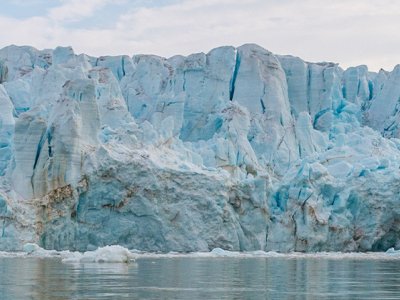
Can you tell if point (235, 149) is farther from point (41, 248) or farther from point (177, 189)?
point (41, 248)

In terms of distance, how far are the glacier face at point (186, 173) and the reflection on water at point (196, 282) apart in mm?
9028

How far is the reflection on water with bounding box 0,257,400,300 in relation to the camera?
1351cm

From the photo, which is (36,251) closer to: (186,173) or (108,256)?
(108,256)

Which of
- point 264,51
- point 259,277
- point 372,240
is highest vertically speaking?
point 264,51

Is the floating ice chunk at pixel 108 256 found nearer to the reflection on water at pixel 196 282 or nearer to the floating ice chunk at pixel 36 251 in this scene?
the reflection on water at pixel 196 282

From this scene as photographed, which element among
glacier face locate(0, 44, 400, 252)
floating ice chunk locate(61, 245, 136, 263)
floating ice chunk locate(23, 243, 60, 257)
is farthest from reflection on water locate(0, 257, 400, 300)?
glacier face locate(0, 44, 400, 252)

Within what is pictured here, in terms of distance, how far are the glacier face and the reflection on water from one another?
355 inches

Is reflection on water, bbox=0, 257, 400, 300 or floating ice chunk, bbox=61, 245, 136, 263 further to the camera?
floating ice chunk, bbox=61, 245, 136, 263

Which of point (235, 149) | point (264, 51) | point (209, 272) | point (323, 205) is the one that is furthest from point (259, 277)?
point (264, 51)

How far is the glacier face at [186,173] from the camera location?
31.1m

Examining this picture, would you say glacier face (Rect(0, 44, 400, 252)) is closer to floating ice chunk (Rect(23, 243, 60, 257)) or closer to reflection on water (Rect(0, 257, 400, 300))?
floating ice chunk (Rect(23, 243, 60, 257))

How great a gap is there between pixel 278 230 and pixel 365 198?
3.81 meters

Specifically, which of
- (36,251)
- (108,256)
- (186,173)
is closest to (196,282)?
(108,256)

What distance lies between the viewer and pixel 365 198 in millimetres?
33406
